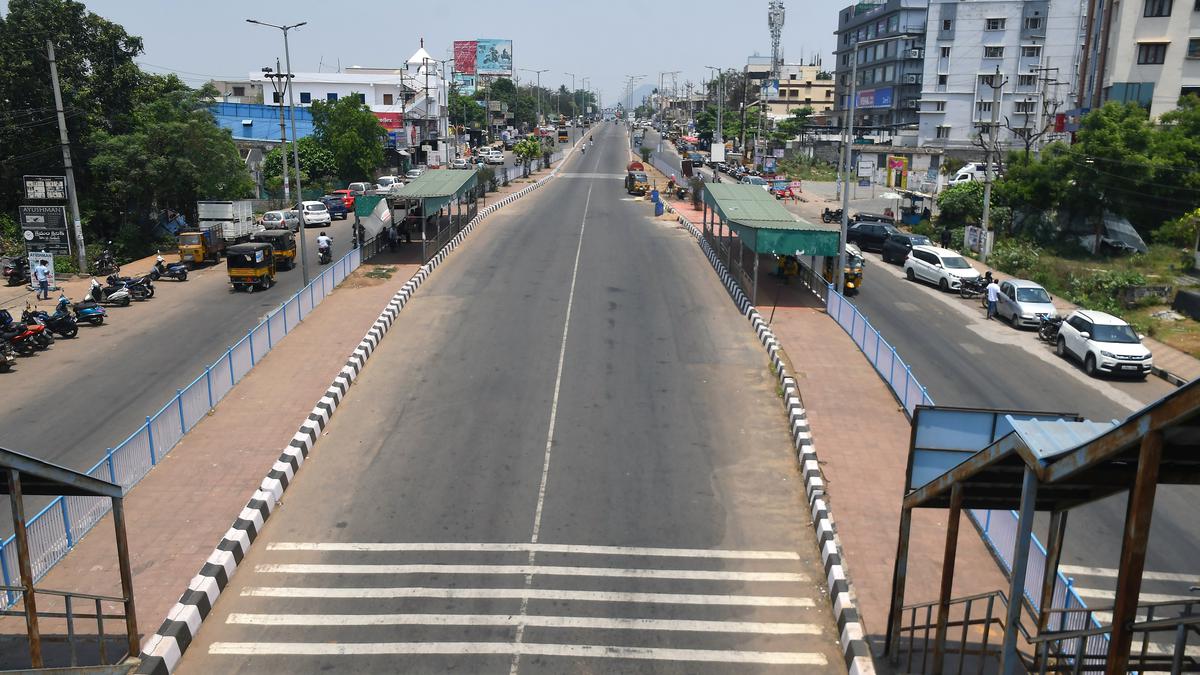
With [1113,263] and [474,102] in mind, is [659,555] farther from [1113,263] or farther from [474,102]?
[474,102]

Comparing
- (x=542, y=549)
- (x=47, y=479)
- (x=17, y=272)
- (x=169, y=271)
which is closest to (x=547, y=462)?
(x=542, y=549)

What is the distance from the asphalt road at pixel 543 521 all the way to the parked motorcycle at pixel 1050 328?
31.8ft

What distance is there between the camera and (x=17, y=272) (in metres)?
34.8

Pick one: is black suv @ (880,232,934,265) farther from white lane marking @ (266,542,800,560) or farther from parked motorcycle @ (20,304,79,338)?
parked motorcycle @ (20,304,79,338)

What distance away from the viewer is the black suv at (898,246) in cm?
4034

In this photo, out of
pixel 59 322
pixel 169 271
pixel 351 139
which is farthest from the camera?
pixel 351 139

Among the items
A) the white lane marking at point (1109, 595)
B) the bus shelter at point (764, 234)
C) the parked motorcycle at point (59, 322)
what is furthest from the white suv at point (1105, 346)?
the parked motorcycle at point (59, 322)

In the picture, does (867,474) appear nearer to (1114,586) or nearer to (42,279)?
(1114,586)

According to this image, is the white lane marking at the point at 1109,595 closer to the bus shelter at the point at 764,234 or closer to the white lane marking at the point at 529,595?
the white lane marking at the point at 529,595

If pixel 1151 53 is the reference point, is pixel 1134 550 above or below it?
below

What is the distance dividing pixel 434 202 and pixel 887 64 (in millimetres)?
77888

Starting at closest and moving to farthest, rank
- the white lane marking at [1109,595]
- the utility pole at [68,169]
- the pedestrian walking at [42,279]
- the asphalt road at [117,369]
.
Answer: the white lane marking at [1109,595]
the asphalt road at [117,369]
the pedestrian walking at [42,279]
the utility pole at [68,169]

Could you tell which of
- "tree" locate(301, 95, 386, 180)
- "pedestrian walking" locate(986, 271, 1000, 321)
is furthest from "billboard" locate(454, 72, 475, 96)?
"pedestrian walking" locate(986, 271, 1000, 321)

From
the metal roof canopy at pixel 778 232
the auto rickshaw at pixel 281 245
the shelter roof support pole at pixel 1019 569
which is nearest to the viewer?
the shelter roof support pole at pixel 1019 569
